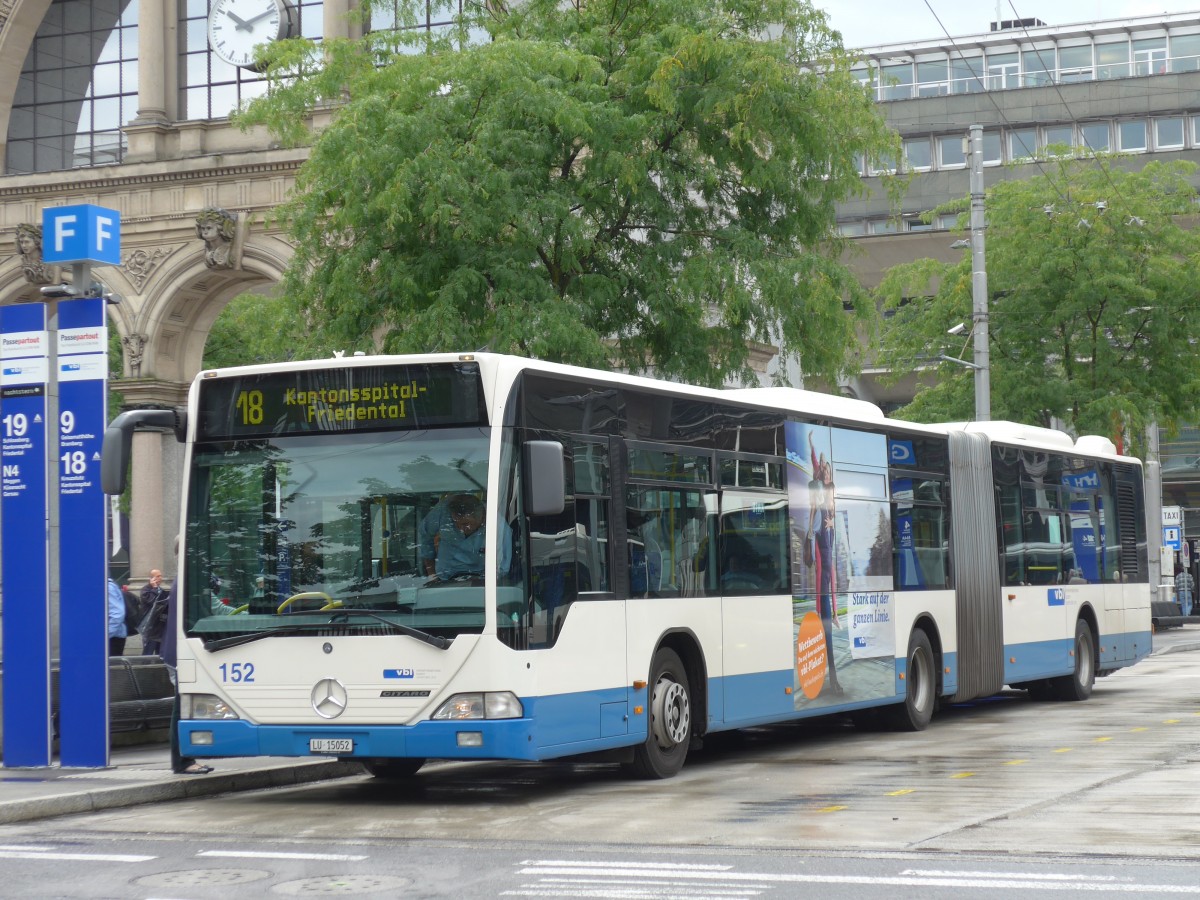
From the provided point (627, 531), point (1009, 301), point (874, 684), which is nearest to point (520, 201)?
point (874, 684)

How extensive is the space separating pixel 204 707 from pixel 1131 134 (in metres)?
57.9

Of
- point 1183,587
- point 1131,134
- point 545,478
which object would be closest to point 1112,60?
point 1131,134

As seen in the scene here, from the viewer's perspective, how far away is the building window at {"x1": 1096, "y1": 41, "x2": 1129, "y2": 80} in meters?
68.9

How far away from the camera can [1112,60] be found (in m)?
69.2

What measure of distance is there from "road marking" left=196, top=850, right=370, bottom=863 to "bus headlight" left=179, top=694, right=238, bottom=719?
2242 millimetres

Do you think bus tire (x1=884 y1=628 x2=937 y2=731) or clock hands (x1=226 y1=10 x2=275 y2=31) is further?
clock hands (x1=226 y1=10 x2=275 y2=31)

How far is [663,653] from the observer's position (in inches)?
522

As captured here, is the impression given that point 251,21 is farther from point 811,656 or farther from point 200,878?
point 200,878

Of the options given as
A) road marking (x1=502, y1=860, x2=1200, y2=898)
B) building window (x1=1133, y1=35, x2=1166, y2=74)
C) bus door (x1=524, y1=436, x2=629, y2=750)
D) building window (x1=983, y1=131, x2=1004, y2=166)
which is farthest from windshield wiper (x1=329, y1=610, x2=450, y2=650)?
building window (x1=1133, y1=35, x2=1166, y2=74)

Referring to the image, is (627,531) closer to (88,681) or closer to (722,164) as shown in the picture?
(88,681)

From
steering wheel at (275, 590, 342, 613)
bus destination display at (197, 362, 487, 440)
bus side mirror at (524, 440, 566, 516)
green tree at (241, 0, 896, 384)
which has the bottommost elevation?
steering wheel at (275, 590, 342, 613)

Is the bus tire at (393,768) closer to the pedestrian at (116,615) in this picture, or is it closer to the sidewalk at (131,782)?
the sidewalk at (131,782)

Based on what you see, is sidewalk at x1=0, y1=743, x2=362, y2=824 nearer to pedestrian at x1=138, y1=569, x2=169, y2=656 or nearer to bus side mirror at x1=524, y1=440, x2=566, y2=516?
bus side mirror at x1=524, y1=440, x2=566, y2=516

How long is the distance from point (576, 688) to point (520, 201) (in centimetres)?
926
